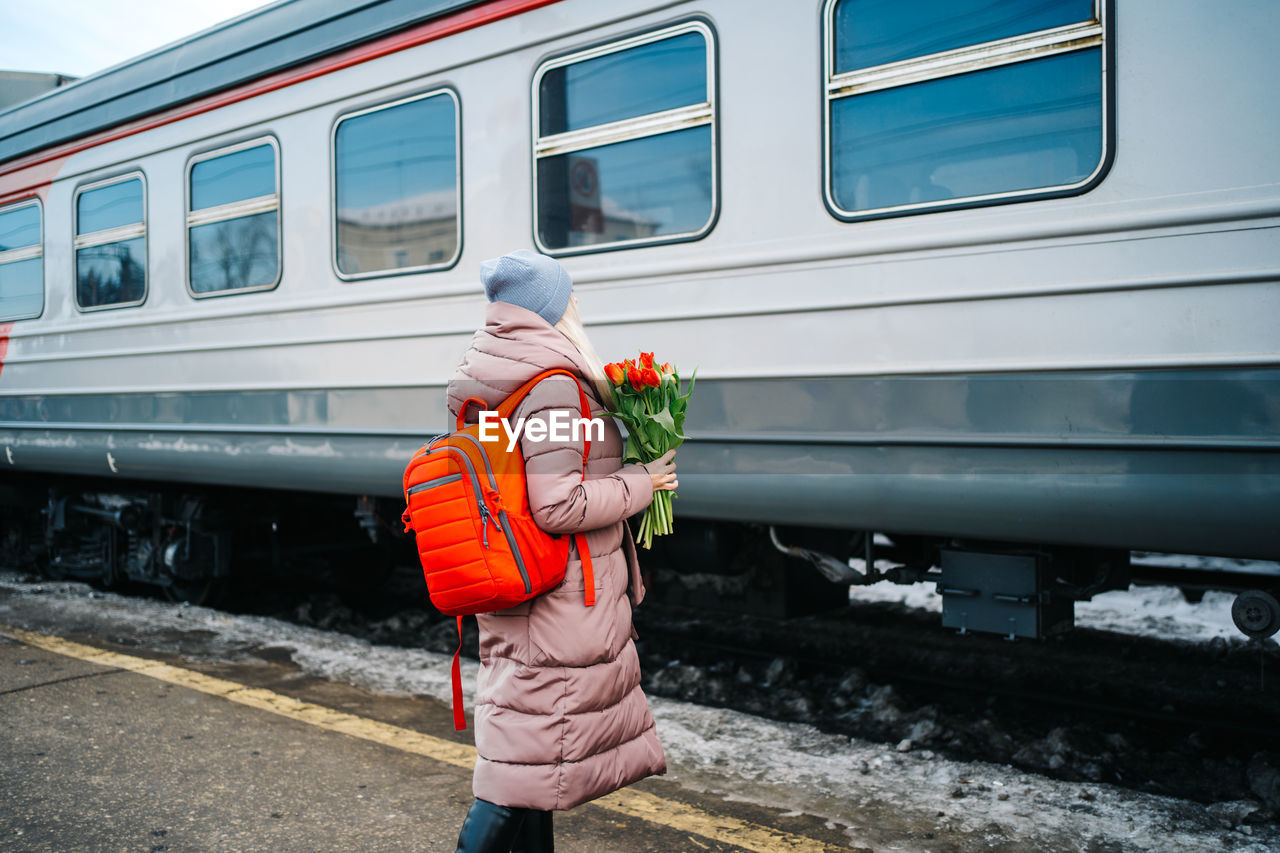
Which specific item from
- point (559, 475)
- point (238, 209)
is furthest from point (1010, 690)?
point (238, 209)

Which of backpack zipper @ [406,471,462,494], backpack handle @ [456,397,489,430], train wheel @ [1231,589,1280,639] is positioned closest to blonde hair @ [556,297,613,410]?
backpack handle @ [456,397,489,430]

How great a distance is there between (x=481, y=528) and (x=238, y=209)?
13.4 ft

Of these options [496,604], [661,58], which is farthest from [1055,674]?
[496,604]

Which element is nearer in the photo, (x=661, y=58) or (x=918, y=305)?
(x=918, y=305)

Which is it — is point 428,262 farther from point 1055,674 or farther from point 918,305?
point 1055,674

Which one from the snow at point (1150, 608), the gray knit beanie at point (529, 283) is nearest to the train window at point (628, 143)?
the gray knit beanie at point (529, 283)

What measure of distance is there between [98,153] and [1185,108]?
5.87 meters

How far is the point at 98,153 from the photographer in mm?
6395

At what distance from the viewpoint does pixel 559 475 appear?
7.06 feet

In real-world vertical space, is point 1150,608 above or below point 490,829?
below

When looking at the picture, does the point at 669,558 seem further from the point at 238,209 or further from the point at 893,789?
the point at 238,209

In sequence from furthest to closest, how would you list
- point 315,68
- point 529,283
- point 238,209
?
point 238,209
point 315,68
point 529,283

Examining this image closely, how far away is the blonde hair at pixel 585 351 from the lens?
2.31m

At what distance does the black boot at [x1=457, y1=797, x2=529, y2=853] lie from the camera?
2.20m
